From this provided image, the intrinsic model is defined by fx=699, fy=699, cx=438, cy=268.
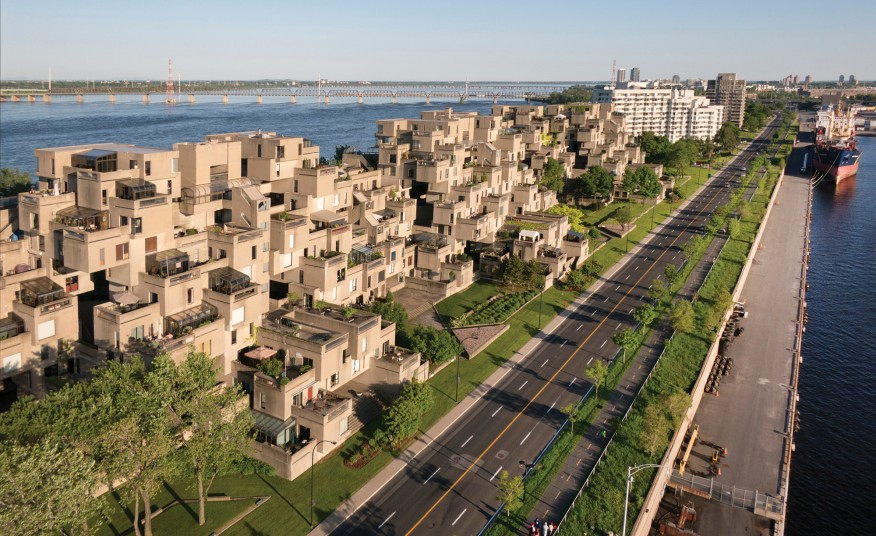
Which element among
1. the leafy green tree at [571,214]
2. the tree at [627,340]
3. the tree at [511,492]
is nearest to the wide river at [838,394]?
the tree at [627,340]

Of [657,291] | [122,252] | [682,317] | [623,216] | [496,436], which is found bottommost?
[496,436]

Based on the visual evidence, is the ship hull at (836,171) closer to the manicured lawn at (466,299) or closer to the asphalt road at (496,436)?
the asphalt road at (496,436)

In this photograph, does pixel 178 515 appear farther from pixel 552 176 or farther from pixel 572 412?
pixel 552 176

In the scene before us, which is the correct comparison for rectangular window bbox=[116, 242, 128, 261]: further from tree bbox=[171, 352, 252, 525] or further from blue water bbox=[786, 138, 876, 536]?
blue water bbox=[786, 138, 876, 536]

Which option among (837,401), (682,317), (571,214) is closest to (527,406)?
(682,317)

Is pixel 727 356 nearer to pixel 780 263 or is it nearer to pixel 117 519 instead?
pixel 780 263

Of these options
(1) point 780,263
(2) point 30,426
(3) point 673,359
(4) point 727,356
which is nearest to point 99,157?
(2) point 30,426
